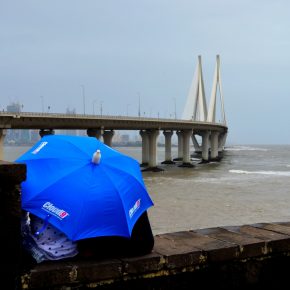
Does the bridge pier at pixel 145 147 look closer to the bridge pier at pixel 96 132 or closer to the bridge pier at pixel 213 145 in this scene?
the bridge pier at pixel 96 132

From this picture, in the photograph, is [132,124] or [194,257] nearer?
[194,257]

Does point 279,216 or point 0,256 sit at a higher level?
point 0,256

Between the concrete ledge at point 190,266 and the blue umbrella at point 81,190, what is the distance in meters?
0.22

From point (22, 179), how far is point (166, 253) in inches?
46.4

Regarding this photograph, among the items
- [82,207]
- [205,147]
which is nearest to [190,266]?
[82,207]

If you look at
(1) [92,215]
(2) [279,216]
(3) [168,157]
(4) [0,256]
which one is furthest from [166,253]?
(3) [168,157]

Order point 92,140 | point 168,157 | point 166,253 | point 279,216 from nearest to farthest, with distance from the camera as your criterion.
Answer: point 166,253 < point 92,140 < point 279,216 < point 168,157

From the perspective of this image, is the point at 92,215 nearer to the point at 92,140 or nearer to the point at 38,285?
the point at 38,285

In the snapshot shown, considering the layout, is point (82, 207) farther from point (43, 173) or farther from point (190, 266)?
point (190, 266)

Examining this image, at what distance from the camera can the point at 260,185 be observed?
34656 mm

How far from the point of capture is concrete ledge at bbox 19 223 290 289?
270 cm

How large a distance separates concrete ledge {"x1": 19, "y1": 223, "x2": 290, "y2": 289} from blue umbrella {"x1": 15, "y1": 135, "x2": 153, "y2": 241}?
0.22 metres

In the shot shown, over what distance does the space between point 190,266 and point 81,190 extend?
968 mm

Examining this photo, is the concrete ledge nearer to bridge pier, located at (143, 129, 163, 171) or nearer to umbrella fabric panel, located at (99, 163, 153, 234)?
umbrella fabric panel, located at (99, 163, 153, 234)
